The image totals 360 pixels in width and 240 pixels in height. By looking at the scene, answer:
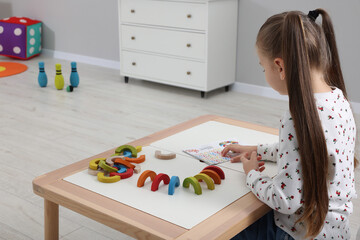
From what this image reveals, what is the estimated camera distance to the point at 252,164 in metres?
1.39

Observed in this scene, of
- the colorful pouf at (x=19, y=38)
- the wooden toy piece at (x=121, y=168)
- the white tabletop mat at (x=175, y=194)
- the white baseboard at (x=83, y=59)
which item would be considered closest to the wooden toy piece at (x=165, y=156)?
the white tabletop mat at (x=175, y=194)

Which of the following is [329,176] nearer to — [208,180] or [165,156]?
[208,180]

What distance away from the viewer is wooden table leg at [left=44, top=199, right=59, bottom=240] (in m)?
1.42

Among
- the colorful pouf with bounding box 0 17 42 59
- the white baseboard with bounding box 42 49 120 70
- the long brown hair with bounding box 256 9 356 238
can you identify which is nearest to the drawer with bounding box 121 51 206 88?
the white baseboard with bounding box 42 49 120 70

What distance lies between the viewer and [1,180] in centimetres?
234

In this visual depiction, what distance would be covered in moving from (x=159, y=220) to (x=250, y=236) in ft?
1.03

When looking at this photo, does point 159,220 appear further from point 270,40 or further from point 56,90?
point 56,90

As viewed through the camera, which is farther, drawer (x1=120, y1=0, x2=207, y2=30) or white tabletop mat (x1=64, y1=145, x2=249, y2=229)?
drawer (x1=120, y1=0, x2=207, y2=30)

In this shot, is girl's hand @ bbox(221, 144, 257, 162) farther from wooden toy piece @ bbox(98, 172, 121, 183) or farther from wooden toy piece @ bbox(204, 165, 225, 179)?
wooden toy piece @ bbox(98, 172, 121, 183)

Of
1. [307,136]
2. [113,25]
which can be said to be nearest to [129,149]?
[307,136]

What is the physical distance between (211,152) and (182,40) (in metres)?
2.21

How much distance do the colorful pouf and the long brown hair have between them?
4.05m

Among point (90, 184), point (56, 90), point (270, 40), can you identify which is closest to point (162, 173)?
point (90, 184)

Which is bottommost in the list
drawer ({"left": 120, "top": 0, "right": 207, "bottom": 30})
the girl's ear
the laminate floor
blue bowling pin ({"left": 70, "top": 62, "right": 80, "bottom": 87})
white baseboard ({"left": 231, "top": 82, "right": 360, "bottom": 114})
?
the laminate floor
